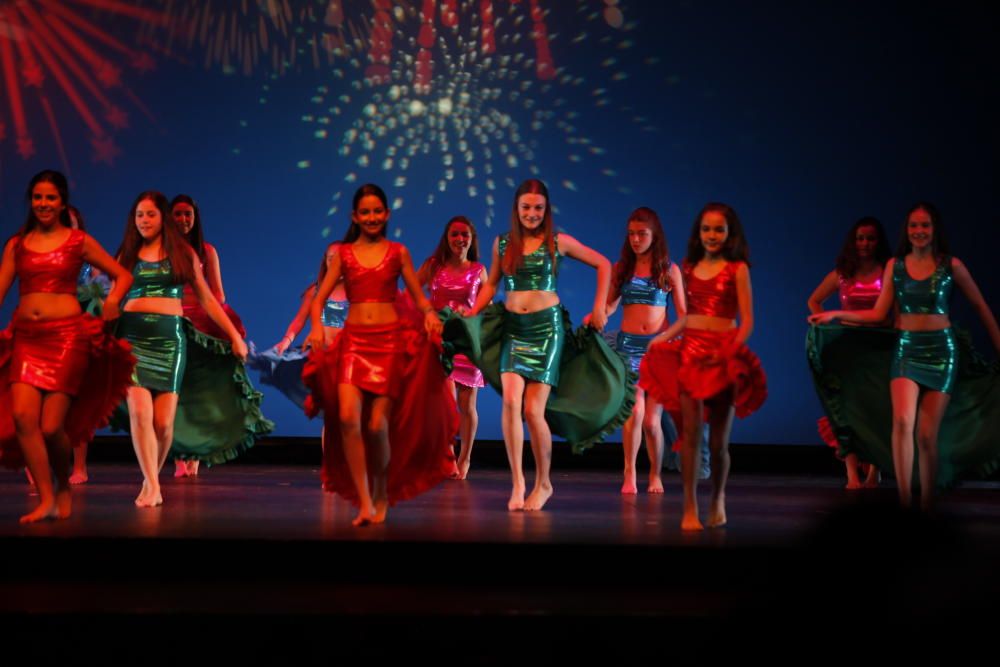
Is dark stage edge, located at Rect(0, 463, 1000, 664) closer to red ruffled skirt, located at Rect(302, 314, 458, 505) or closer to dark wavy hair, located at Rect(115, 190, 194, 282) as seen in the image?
red ruffled skirt, located at Rect(302, 314, 458, 505)

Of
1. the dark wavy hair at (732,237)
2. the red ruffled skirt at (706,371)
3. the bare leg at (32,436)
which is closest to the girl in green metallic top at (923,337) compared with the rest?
the dark wavy hair at (732,237)

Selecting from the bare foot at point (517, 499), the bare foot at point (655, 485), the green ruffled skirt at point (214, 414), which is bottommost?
the bare foot at point (655, 485)

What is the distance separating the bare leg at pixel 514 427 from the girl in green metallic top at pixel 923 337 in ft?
5.00

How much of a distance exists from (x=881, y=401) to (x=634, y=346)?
1487 mm

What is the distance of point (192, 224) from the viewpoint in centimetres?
711

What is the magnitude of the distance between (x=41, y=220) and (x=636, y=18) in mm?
5215

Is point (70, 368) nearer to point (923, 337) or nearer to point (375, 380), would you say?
point (375, 380)

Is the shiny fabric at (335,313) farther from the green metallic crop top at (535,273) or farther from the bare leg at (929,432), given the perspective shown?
the bare leg at (929,432)

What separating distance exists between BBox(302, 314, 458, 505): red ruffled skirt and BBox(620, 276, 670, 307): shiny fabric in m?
1.86

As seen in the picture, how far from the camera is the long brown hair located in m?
6.05

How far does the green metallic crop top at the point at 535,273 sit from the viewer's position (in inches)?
239

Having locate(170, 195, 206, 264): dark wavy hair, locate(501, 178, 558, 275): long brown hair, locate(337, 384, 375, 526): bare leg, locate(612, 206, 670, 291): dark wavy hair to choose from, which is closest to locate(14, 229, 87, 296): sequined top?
locate(337, 384, 375, 526): bare leg

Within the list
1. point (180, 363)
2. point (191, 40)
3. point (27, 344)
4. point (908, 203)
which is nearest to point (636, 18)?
point (908, 203)

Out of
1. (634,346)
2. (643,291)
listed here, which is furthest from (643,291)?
(634,346)
